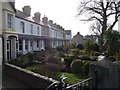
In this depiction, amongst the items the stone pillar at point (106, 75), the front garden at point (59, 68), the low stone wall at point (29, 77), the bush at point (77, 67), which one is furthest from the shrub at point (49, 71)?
the stone pillar at point (106, 75)

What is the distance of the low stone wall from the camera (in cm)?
730

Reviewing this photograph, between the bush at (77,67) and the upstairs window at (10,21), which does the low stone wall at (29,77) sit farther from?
the upstairs window at (10,21)

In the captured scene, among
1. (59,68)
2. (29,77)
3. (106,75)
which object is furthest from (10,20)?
(106,75)

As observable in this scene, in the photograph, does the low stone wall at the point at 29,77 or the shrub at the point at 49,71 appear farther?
the shrub at the point at 49,71

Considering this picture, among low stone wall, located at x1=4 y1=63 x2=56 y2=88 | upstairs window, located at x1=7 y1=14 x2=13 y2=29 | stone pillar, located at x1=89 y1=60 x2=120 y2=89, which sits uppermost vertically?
upstairs window, located at x1=7 y1=14 x2=13 y2=29

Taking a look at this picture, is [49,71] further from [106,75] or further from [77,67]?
[106,75]

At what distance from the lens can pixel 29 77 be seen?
8.48 meters

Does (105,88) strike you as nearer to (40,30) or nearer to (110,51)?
(110,51)

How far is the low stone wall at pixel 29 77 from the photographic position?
23.9ft

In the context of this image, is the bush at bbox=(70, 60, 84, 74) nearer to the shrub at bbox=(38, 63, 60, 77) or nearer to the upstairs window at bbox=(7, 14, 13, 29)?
the shrub at bbox=(38, 63, 60, 77)

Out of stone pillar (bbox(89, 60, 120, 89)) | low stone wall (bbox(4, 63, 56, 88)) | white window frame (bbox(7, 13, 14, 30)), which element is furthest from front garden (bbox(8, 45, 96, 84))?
stone pillar (bbox(89, 60, 120, 89))

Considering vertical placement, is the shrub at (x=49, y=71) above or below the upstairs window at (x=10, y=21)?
below

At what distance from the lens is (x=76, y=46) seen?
40312 millimetres

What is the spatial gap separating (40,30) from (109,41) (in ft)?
51.9
